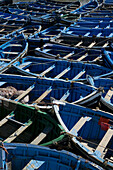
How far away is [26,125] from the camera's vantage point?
12867mm

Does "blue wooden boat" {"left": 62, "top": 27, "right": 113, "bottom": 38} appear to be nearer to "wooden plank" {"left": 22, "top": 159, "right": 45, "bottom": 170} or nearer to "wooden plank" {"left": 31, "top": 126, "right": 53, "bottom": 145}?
"wooden plank" {"left": 31, "top": 126, "right": 53, "bottom": 145}

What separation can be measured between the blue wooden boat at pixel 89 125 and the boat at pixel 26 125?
73cm

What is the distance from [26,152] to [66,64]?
10.3 m

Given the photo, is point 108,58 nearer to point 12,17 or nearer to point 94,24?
point 94,24

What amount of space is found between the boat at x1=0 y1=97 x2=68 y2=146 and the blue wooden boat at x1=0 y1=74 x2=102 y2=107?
1.38 m

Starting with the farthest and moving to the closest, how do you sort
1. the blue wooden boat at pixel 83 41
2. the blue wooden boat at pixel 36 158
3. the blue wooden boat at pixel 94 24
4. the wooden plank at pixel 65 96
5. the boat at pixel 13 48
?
1. the blue wooden boat at pixel 94 24
2. the blue wooden boat at pixel 83 41
3. the boat at pixel 13 48
4. the wooden plank at pixel 65 96
5. the blue wooden boat at pixel 36 158

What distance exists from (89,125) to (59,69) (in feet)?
24.8

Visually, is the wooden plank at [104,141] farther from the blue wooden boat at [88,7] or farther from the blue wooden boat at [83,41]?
the blue wooden boat at [88,7]

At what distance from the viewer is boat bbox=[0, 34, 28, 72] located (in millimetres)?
22094

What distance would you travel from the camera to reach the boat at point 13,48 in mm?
22094

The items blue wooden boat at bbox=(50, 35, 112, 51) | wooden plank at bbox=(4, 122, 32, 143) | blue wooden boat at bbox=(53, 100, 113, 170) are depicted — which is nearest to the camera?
wooden plank at bbox=(4, 122, 32, 143)

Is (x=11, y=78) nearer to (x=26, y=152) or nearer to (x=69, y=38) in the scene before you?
(x=26, y=152)

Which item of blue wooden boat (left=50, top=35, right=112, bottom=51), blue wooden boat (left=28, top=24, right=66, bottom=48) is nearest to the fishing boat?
blue wooden boat (left=28, top=24, right=66, bottom=48)

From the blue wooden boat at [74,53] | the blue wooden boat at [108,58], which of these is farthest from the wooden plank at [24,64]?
the blue wooden boat at [108,58]
